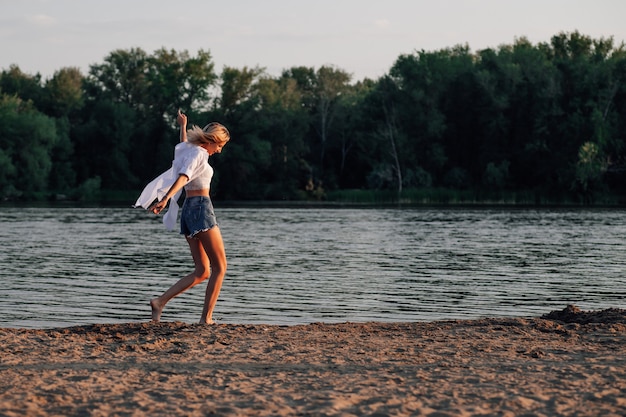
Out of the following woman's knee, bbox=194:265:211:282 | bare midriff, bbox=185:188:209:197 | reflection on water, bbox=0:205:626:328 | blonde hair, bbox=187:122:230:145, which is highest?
blonde hair, bbox=187:122:230:145

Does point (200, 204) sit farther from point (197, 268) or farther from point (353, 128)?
point (353, 128)

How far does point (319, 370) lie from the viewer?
23.9 feet

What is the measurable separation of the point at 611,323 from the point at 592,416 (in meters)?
4.13

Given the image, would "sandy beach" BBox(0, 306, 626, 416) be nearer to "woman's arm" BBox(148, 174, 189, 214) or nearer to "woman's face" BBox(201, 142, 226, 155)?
"woman's arm" BBox(148, 174, 189, 214)

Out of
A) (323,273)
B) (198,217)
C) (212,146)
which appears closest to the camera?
(198,217)

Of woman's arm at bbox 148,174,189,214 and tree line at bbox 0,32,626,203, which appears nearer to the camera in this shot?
woman's arm at bbox 148,174,189,214

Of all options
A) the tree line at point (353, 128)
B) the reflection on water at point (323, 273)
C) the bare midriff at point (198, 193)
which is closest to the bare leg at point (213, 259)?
the bare midriff at point (198, 193)

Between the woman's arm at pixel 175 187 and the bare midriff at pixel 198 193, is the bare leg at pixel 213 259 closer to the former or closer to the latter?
the bare midriff at pixel 198 193

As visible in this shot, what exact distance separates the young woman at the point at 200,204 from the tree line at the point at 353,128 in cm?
6241

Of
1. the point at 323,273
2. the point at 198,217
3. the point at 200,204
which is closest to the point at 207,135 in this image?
the point at 200,204

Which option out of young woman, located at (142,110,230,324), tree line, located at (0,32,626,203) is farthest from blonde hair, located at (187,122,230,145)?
tree line, located at (0,32,626,203)

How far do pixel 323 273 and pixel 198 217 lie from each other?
11.1 metres

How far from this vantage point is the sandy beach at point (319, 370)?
6.05 meters

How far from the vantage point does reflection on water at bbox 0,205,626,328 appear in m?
14.0
